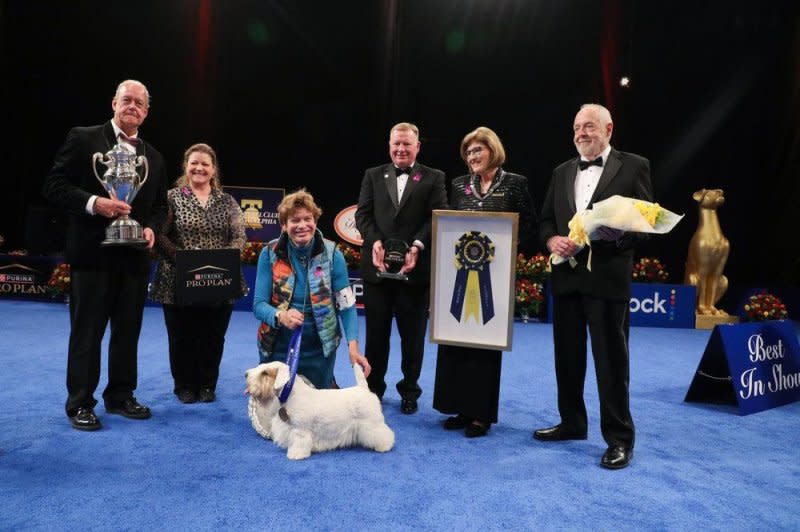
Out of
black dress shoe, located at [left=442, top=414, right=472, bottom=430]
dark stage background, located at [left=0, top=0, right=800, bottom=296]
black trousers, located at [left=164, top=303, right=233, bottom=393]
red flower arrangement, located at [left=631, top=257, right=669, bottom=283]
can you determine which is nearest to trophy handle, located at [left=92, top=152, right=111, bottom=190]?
black trousers, located at [left=164, top=303, right=233, bottom=393]

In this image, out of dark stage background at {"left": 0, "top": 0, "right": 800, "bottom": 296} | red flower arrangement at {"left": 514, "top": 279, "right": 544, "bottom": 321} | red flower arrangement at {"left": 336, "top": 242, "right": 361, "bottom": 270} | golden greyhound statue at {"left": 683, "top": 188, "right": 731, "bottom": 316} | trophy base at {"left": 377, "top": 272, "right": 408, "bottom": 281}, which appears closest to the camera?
trophy base at {"left": 377, "top": 272, "right": 408, "bottom": 281}

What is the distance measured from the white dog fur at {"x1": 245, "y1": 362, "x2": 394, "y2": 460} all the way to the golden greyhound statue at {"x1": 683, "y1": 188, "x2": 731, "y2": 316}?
237 inches

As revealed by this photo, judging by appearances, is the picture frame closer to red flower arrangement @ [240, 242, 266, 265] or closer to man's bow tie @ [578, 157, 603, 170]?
man's bow tie @ [578, 157, 603, 170]

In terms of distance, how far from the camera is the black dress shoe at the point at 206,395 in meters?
3.47

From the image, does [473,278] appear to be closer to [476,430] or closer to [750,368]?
[476,430]

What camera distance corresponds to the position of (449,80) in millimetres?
8430

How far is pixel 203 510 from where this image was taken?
79.7 inches

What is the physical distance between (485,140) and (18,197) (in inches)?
316

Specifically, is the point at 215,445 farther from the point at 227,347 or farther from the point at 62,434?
the point at 227,347

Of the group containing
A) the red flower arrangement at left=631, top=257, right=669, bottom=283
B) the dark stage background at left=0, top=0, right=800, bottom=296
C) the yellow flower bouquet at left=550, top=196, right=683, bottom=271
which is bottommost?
the red flower arrangement at left=631, top=257, right=669, bottom=283

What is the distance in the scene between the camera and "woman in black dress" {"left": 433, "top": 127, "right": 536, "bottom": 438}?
295cm

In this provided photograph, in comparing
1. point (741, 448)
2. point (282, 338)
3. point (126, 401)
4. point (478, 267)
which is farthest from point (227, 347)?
point (741, 448)

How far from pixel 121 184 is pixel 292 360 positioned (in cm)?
121

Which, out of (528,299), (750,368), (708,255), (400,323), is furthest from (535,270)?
(400,323)
